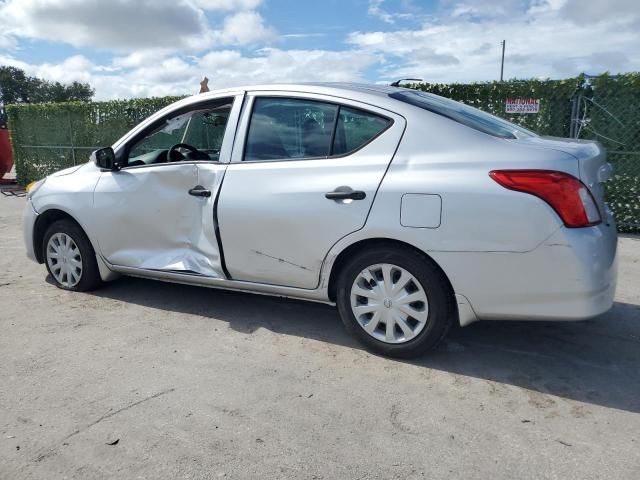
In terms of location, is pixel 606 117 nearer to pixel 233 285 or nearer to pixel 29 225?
pixel 233 285

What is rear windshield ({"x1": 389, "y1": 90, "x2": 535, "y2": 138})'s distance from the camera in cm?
330

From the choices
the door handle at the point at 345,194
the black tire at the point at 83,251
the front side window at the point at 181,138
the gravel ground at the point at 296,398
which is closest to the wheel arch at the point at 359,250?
the door handle at the point at 345,194

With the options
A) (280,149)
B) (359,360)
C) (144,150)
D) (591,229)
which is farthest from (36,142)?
(591,229)

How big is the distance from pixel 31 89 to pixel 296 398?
265ft

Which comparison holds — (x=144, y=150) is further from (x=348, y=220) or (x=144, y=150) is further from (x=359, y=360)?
(x=359, y=360)

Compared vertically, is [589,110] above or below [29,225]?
above

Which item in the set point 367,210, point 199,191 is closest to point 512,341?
point 367,210

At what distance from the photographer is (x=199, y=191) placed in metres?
3.85

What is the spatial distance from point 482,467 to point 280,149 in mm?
2338

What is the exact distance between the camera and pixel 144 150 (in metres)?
4.44

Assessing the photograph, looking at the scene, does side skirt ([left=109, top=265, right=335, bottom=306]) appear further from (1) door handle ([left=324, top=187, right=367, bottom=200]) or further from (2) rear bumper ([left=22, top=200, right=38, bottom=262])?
(2) rear bumper ([left=22, top=200, right=38, bottom=262])

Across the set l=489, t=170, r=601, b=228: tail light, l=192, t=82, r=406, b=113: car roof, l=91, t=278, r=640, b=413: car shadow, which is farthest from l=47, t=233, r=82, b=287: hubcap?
l=489, t=170, r=601, b=228: tail light

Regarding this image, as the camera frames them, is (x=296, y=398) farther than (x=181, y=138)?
No

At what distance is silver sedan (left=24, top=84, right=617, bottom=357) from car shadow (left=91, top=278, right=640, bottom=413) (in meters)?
0.34
